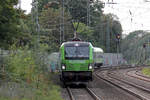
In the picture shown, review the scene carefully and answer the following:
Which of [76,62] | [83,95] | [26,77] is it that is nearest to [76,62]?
[76,62]

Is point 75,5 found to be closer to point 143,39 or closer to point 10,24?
point 143,39

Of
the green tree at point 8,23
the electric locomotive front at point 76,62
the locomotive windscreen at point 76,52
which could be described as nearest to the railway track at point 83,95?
the electric locomotive front at point 76,62

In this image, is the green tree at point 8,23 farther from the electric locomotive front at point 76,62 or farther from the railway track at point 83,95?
the electric locomotive front at point 76,62

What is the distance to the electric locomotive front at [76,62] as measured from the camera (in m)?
21.5

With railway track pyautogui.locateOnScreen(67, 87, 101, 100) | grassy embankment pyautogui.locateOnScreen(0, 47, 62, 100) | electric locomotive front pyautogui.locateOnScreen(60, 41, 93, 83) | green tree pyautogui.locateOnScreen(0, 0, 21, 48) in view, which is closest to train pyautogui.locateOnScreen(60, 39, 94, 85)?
electric locomotive front pyautogui.locateOnScreen(60, 41, 93, 83)

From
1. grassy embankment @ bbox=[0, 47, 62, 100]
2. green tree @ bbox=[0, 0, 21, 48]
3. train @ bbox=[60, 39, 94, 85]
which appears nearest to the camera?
grassy embankment @ bbox=[0, 47, 62, 100]

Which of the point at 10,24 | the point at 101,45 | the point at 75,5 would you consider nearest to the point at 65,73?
the point at 10,24

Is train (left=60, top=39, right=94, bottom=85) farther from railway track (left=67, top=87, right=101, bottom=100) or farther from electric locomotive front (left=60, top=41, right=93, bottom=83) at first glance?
railway track (left=67, top=87, right=101, bottom=100)

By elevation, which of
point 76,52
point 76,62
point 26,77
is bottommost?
point 26,77

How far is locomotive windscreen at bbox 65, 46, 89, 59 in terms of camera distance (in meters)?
21.8

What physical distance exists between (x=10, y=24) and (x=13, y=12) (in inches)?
21.1

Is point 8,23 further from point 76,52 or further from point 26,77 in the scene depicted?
point 76,52

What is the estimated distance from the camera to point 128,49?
82.6 m

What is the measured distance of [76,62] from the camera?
70.8ft
